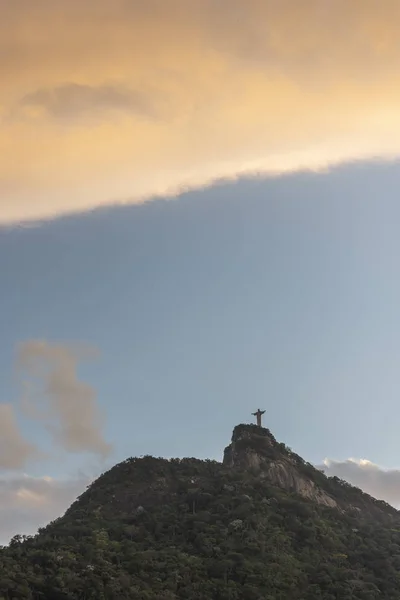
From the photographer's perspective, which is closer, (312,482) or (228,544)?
(228,544)

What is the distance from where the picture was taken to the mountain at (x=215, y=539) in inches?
2847

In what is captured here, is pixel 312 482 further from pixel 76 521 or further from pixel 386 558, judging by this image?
pixel 76 521

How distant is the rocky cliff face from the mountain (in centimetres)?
22

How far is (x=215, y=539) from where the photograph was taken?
8831 cm

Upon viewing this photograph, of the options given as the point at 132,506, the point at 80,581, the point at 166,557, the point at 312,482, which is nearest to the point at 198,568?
the point at 166,557

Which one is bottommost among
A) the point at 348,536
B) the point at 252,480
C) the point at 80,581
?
the point at 80,581

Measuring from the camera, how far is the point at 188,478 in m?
111

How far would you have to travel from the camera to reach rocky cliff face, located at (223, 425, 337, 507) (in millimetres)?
119312

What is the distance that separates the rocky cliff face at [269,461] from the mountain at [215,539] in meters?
0.22

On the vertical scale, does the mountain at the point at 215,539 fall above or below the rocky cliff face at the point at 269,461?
below

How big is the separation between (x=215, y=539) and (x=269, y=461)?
3484cm

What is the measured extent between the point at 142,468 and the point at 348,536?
32.5m

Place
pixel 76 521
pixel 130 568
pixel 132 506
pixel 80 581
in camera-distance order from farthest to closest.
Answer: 1. pixel 132 506
2. pixel 76 521
3. pixel 130 568
4. pixel 80 581

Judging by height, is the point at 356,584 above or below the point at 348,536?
below
